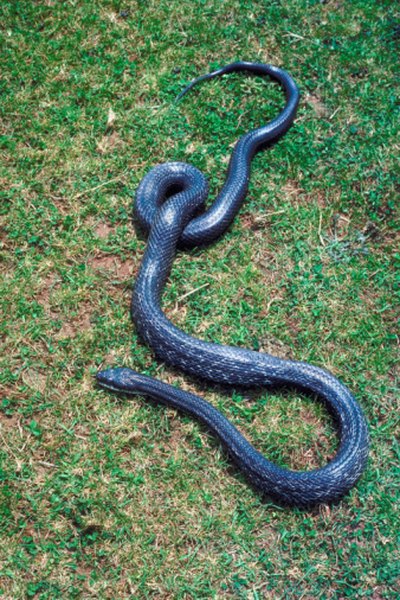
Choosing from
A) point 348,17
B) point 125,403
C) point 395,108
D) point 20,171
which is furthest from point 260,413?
point 348,17

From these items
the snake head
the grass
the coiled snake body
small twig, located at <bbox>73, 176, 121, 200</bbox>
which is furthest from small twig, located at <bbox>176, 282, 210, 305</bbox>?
small twig, located at <bbox>73, 176, 121, 200</bbox>

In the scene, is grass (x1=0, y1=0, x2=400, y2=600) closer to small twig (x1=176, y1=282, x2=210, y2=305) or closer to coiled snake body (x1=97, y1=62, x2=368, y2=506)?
small twig (x1=176, y1=282, x2=210, y2=305)

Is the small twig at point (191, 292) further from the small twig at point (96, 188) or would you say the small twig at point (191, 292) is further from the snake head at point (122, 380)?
the small twig at point (96, 188)

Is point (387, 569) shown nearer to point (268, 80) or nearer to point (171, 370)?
point (171, 370)

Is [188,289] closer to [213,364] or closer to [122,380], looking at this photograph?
[213,364]

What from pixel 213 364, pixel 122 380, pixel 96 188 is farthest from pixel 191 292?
pixel 96 188

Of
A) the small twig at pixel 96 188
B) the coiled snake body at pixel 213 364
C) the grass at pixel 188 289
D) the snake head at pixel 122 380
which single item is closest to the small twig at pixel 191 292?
the grass at pixel 188 289
